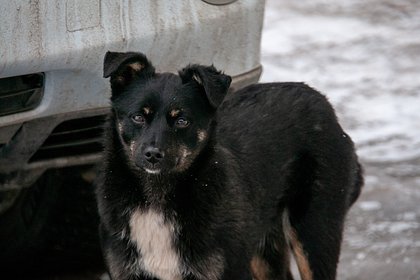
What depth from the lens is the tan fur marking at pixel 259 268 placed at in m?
5.52

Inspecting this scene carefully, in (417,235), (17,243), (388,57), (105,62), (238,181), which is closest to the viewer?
(105,62)

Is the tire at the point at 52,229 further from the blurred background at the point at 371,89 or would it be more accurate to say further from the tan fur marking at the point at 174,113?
the blurred background at the point at 371,89

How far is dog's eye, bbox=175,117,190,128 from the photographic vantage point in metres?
4.55

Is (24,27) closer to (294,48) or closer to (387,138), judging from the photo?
(387,138)

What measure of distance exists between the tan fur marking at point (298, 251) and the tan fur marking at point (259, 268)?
0.97 ft

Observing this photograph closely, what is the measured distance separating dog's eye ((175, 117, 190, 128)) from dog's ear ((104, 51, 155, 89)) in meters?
0.30

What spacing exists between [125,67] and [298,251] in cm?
135

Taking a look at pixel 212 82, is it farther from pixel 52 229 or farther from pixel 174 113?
pixel 52 229

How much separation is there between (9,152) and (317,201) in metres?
1.53

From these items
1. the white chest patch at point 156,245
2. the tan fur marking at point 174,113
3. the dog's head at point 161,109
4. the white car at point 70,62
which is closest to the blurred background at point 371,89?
the white car at point 70,62

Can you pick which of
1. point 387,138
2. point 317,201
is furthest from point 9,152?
point 387,138

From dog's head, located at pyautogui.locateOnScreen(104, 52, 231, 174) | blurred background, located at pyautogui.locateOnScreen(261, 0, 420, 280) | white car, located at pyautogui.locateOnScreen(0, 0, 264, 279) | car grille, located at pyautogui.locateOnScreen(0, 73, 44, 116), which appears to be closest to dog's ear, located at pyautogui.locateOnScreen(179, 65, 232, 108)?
dog's head, located at pyautogui.locateOnScreen(104, 52, 231, 174)

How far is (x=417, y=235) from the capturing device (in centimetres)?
636

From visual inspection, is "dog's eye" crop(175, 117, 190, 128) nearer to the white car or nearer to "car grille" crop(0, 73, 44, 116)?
the white car
